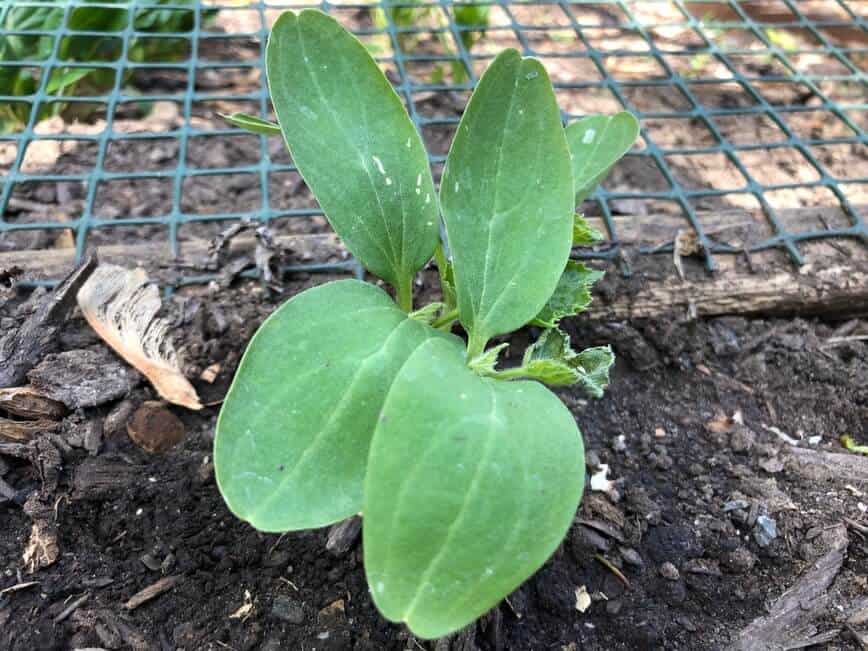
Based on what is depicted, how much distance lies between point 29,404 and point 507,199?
2.28 ft

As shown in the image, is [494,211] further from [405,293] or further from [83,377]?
[83,377]

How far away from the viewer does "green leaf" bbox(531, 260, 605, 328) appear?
999 millimetres

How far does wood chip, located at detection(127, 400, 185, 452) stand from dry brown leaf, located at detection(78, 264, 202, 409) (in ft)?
0.08

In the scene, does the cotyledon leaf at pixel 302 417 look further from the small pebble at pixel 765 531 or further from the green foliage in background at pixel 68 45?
the green foliage in background at pixel 68 45

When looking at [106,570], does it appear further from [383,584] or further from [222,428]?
[383,584]

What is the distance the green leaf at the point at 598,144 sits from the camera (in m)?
1.01

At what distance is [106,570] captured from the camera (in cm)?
99

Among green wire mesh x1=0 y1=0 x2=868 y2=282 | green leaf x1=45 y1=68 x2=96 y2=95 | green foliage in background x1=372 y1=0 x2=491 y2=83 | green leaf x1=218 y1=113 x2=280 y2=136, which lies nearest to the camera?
green leaf x1=218 y1=113 x2=280 y2=136

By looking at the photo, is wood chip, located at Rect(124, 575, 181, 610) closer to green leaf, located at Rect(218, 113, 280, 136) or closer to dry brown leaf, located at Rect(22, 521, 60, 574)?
dry brown leaf, located at Rect(22, 521, 60, 574)

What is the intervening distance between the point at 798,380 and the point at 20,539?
1.18m

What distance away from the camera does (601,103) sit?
7.67 feet

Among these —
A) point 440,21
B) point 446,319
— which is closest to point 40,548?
point 446,319

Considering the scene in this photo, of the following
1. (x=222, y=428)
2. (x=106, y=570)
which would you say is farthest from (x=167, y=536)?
(x=222, y=428)

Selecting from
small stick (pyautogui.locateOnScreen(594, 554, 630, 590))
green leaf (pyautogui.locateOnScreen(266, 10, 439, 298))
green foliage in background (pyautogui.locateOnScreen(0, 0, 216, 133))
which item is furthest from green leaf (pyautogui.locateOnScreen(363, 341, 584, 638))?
green foliage in background (pyautogui.locateOnScreen(0, 0, 216, 133))
